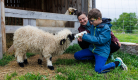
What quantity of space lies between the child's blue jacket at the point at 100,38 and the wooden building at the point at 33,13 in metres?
2.32

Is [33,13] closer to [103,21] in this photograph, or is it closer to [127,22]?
[103,21]

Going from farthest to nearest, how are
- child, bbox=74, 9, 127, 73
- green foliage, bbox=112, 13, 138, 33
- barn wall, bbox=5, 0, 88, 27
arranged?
barn wall, bbox=5, 0, 88, 27 → green foliage, bbox=112, 13, 138, 33 → child, bbox=74, 9, 127, 73

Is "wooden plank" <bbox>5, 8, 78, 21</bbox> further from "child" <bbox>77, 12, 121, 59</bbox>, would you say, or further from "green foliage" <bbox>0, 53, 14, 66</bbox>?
"child" <bbox>77, 12, 121, 59</bbox>

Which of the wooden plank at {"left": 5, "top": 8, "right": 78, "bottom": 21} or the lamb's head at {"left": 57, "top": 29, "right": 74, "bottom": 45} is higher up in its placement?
the wooden plank at {"left": 5, "top": 8, "right": 78, "bottom": 21}

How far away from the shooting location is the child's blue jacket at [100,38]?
2871 mm

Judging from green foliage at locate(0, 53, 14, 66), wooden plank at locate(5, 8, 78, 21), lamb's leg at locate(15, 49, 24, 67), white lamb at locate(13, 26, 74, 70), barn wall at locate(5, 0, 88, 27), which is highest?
barn wall at locate(5, 0, 88, 27)

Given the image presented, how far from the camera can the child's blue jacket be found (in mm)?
2871

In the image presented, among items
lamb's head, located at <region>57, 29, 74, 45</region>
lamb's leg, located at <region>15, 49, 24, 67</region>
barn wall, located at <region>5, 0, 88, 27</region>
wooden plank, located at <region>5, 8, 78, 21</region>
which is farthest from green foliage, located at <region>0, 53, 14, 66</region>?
barn wall, located at <region>5, 0, 88, 27</region>

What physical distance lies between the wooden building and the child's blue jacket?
2.32 metres

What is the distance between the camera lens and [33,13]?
14.4 ft

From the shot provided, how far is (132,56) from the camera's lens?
4.02 m

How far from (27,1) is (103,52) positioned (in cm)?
1144

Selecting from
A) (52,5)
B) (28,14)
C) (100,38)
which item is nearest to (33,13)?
(28,14)

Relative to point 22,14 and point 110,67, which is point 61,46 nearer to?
point 110,67
